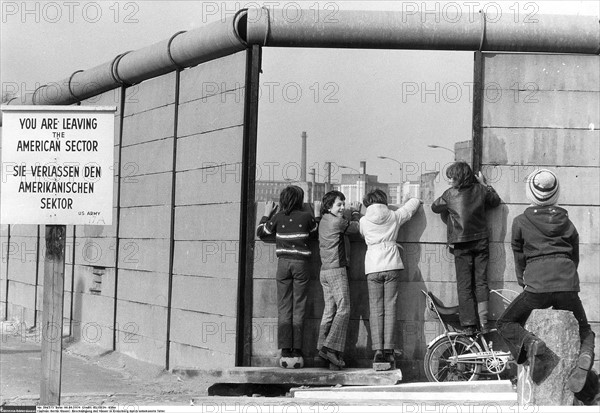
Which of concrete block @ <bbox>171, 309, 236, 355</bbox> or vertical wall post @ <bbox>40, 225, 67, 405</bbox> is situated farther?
concrete block @ <bbox>171, 309, 236, 355</bbox>

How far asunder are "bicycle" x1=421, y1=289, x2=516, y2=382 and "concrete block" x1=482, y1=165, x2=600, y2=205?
1.05 m

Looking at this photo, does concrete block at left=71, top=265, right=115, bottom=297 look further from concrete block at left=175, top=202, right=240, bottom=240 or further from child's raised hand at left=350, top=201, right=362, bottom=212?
child's raised hand at left=350, top=201, right=362, bottom=212

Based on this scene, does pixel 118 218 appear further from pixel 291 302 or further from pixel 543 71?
pixel 543 71

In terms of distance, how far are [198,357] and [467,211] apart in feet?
10.5

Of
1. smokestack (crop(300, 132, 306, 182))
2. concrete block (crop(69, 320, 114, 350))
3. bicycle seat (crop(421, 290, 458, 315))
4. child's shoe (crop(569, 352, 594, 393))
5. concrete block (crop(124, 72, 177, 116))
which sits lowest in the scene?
concrete block (crop(69, 320, 114, 350))

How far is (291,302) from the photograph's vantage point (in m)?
8.52

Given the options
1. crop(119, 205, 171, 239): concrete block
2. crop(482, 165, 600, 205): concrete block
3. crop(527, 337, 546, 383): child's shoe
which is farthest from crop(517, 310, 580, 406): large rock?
crop(119, 205, 171, 239): concrete block

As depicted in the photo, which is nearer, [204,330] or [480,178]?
[480,178]

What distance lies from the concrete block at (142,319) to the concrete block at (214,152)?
1.66 meters

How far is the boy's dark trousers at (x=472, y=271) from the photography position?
8.43 meters

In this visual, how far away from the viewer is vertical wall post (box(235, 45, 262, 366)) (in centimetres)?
879

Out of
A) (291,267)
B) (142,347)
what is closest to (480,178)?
(291,267)

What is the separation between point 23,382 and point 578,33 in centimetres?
675

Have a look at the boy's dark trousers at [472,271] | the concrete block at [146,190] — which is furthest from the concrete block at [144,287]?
the boy's dark trousers at [472,271]
